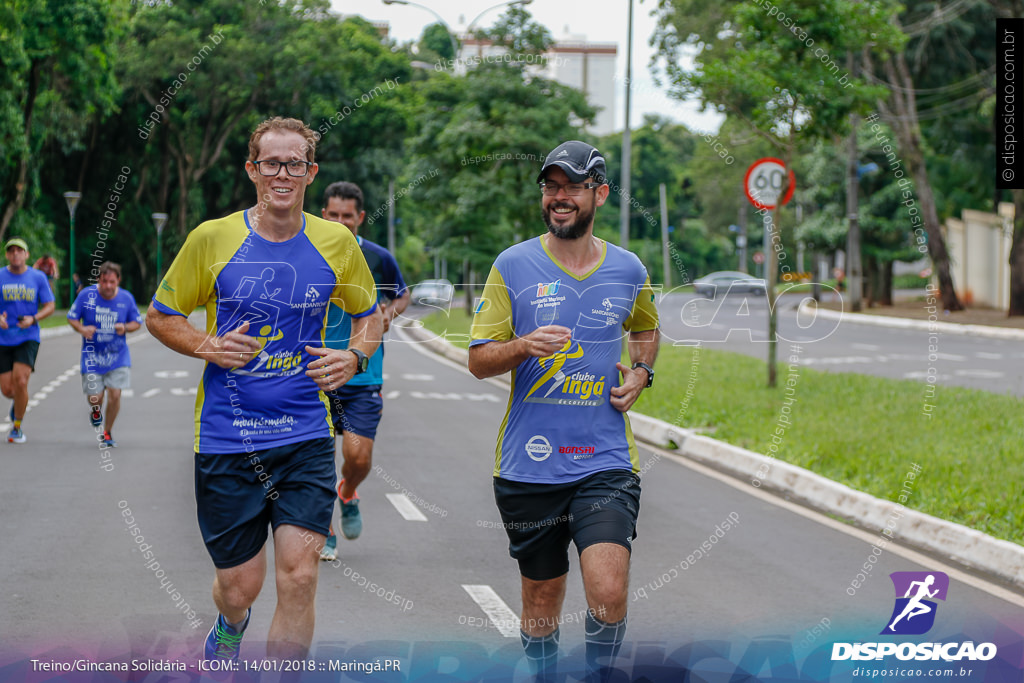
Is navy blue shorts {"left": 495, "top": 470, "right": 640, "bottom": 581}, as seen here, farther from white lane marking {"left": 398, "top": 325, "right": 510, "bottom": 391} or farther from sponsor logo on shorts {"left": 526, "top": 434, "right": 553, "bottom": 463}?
white lane marking {"left": 398, "top": 325, "right": 510, "bottom": 391}

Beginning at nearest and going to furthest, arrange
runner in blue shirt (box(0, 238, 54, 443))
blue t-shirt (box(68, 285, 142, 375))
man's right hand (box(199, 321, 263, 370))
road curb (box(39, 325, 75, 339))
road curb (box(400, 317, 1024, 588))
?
1. man's right hand (box(199, 321, 263, 370))
2. road curb (box(400, 317, 1024, 588))
3. blue t-shirt (box(68, 285, 142, 375))
4. runner in blue shirt (box(0, 238, 54, 443))
5. road curb (box(39, 325, 75, 339))

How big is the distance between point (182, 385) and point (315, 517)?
14325mm

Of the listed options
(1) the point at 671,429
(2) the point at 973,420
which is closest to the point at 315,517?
(1) the point at 671,429

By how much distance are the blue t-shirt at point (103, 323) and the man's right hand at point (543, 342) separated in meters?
8.15

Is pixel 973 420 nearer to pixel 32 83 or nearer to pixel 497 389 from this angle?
pixel 497 389

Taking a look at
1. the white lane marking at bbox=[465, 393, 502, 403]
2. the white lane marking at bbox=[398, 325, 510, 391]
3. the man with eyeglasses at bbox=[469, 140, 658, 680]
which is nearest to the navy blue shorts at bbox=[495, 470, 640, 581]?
the man with eyeglasses at bbox=[469, 140, 658, 680]

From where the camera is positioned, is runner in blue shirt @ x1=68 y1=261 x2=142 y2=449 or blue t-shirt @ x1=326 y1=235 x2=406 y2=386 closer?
blue t-shirt @ x1=326 y1=235 x2=406 y2=386

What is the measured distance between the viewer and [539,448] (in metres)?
4.04

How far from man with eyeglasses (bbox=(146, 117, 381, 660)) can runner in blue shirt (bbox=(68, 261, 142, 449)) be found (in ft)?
24.7

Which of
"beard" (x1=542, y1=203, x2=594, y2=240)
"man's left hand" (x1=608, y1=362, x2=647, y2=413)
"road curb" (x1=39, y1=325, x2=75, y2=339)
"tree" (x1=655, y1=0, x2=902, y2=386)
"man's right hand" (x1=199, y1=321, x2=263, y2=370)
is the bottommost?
"road curb" (x1=39, y1=325, x2=75, y2=339)

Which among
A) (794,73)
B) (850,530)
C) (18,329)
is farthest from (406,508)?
(794,73)

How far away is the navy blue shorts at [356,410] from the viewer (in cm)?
671

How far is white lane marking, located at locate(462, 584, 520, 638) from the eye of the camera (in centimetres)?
550

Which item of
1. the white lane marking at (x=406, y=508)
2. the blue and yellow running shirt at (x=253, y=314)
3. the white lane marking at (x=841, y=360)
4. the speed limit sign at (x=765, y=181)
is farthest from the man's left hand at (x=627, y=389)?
the white lane marking at (x=841, y=360)
